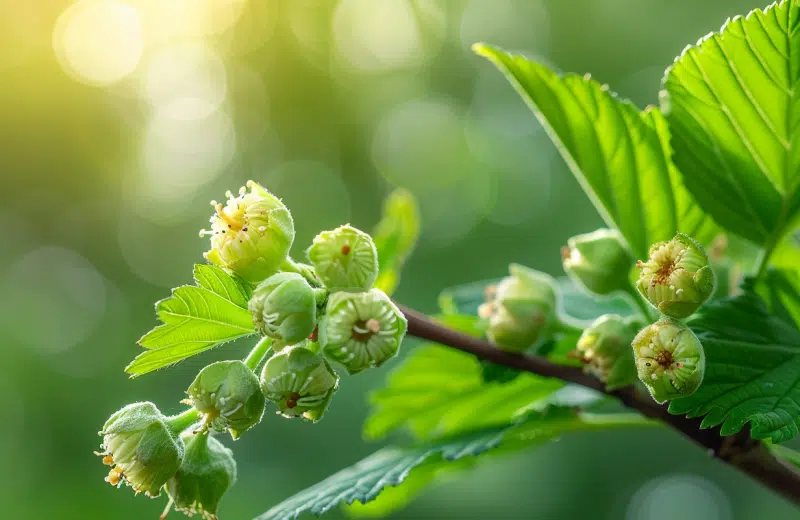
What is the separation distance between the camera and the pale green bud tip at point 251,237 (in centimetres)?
104

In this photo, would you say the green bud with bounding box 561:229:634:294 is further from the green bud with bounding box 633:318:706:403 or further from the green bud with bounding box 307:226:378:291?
the green bud with bounding box 307:226:378:291

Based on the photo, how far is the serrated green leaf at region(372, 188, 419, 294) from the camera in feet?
5.47

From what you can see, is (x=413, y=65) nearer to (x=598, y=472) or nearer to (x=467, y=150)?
(x=467, y=150)

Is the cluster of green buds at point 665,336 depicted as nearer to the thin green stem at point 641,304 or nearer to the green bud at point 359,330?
the thin green stem at point 641,304

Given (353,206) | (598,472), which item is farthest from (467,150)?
(598,472)

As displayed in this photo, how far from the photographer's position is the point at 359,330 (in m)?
0.98

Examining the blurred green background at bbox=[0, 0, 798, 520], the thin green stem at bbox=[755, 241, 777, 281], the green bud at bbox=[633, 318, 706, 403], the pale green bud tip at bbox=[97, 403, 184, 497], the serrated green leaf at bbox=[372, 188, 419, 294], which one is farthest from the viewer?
the blurred green background at bbox=[0, 0, 798, 520]

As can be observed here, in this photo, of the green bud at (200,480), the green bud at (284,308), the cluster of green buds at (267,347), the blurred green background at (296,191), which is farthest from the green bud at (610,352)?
the blurred green background at (296,191)

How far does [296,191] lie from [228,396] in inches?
411

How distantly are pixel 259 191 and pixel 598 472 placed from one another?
298 inches

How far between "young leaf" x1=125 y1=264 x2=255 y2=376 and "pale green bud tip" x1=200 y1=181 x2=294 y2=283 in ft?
0.08

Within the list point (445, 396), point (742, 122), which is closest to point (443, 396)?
point (445, 396)

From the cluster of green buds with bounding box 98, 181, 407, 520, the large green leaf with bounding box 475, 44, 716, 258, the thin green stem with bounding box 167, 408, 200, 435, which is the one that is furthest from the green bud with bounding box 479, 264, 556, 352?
the thin green stem with bounding box 167, 408, 200, 435

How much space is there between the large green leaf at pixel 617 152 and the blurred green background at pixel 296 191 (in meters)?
4.61
